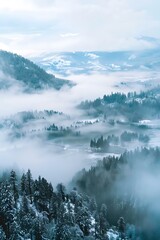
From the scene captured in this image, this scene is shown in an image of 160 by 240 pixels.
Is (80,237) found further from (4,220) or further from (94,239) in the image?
(4,220)

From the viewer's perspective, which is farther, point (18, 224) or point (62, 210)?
point (62, 210)

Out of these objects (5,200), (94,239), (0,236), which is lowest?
(94,239)

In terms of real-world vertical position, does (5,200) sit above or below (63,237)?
above

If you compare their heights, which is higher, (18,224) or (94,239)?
(18,224)

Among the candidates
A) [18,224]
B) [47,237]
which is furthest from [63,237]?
[18,224]

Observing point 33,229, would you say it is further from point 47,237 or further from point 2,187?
point 2,187

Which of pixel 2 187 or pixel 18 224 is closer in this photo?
pixel 18 224

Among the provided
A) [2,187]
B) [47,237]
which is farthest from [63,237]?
[2,187]

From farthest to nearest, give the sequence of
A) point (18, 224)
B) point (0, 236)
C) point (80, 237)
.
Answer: point (80, 237), point (18, 224), point (0, 236)

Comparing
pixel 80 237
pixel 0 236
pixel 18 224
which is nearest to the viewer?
pixel 0 236
